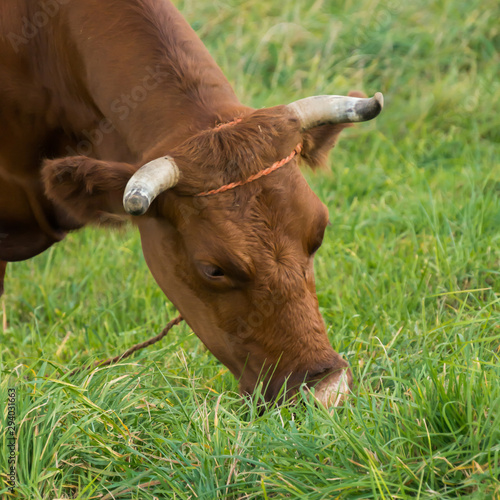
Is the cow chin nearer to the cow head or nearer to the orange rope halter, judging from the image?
the cow head

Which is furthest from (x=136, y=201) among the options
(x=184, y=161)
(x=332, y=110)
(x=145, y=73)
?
(x=332, y=110)

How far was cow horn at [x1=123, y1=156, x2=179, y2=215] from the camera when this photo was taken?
2871 mm

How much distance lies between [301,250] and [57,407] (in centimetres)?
113

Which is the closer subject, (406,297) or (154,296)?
(406,297)

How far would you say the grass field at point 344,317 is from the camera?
2.65 meters

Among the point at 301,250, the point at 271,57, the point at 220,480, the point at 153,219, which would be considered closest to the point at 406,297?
the point at 301,250

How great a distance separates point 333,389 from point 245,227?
0.72m

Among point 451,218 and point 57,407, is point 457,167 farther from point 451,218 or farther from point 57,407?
point 57,407

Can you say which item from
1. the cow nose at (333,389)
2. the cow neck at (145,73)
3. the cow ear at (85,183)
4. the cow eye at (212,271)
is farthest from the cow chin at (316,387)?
the cow neck at (145,73)

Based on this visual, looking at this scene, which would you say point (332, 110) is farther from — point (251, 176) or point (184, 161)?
point (184, 161)

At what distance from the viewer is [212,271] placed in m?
3.16

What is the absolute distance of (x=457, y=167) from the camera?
246 inches

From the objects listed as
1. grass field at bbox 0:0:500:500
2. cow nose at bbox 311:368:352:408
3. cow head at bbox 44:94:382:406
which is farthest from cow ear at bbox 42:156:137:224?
cow nose at bbox 311:368:352:408

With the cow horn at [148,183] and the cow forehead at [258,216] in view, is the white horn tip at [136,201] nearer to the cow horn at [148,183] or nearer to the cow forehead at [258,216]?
the cow horn at [148,183]
